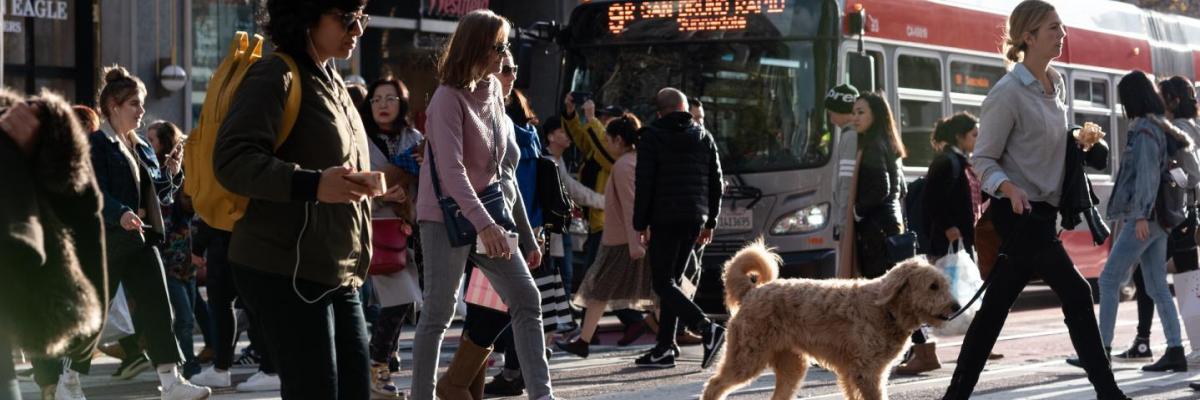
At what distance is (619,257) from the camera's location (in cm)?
1169

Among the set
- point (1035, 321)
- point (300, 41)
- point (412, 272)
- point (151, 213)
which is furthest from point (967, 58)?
point (300, 41)

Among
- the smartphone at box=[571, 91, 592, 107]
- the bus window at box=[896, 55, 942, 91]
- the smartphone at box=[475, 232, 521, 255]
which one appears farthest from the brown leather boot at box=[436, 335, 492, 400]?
the bus window at box=[896, 55, 942, 91]

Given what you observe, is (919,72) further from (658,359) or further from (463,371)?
(463,371)

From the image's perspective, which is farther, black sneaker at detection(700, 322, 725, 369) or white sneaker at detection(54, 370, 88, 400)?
black sneaker at detection(700, 322, 725, 369)

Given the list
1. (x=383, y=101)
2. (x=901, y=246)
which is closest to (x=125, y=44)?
(x=383, y=101)

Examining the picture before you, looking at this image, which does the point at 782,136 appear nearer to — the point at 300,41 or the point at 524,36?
the point at 524,36

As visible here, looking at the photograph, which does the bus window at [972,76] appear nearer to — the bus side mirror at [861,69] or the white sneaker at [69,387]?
the bus side mirror at [861,69]

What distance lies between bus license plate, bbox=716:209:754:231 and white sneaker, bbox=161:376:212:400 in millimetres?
6179

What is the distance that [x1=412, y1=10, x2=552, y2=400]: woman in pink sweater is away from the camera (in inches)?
267

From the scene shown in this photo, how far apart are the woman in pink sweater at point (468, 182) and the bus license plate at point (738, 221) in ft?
23.0

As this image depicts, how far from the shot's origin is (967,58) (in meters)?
15.7

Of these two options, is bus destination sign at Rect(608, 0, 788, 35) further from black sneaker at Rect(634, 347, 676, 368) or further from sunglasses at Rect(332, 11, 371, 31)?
sunglasses at Rect(332, 11, 371, 31)

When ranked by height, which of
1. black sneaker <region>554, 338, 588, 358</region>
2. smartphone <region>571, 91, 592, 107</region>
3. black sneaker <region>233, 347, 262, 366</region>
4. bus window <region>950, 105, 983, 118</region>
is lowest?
black sneaker <region>233, 347, 262, 366</region>

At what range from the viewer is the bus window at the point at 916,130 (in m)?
14.9
